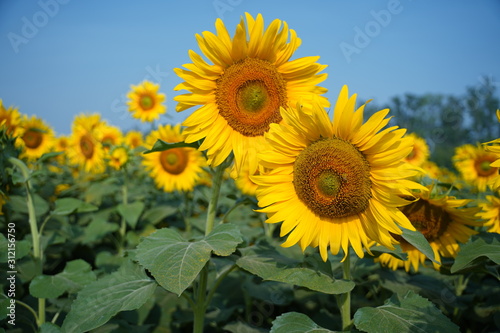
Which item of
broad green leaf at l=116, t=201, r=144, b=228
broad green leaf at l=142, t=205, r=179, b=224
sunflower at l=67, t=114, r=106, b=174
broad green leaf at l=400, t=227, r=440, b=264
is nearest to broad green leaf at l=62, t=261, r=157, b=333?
broad green leaf at l=400, t=227, r=440, b=264

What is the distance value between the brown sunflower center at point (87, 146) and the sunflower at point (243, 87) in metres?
3.64

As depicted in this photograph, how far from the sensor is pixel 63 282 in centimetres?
271

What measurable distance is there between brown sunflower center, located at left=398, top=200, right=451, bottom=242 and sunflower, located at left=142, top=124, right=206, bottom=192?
2670 millimetres

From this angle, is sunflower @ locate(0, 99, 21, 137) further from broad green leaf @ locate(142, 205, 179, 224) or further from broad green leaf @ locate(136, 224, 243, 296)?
broad green leaf @ locate(136, 224, 243, 296)

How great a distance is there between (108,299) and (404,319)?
1516mm

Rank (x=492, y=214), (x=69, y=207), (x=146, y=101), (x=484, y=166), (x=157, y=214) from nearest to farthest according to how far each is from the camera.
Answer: (x=492, y=214)
(x=69, y=207)
(x=157, y=214)
(x=484, y=166)
(x=146, y=101)

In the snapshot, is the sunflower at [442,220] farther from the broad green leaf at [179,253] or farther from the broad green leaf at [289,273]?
the broad green leaf at [179,253]

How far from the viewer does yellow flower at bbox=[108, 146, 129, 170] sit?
4594mm

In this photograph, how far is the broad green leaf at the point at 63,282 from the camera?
8.45 feet

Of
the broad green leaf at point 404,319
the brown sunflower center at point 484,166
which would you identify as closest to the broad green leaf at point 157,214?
the broad green leaf at point 404,319

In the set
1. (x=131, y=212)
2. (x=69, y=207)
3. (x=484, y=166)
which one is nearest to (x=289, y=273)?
(x=69, y=207)

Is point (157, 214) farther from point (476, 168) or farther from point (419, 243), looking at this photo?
point (476, 168)

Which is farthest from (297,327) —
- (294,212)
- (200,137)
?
(200,137)

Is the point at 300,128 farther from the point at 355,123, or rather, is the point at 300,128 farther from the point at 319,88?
the point at 319,88
